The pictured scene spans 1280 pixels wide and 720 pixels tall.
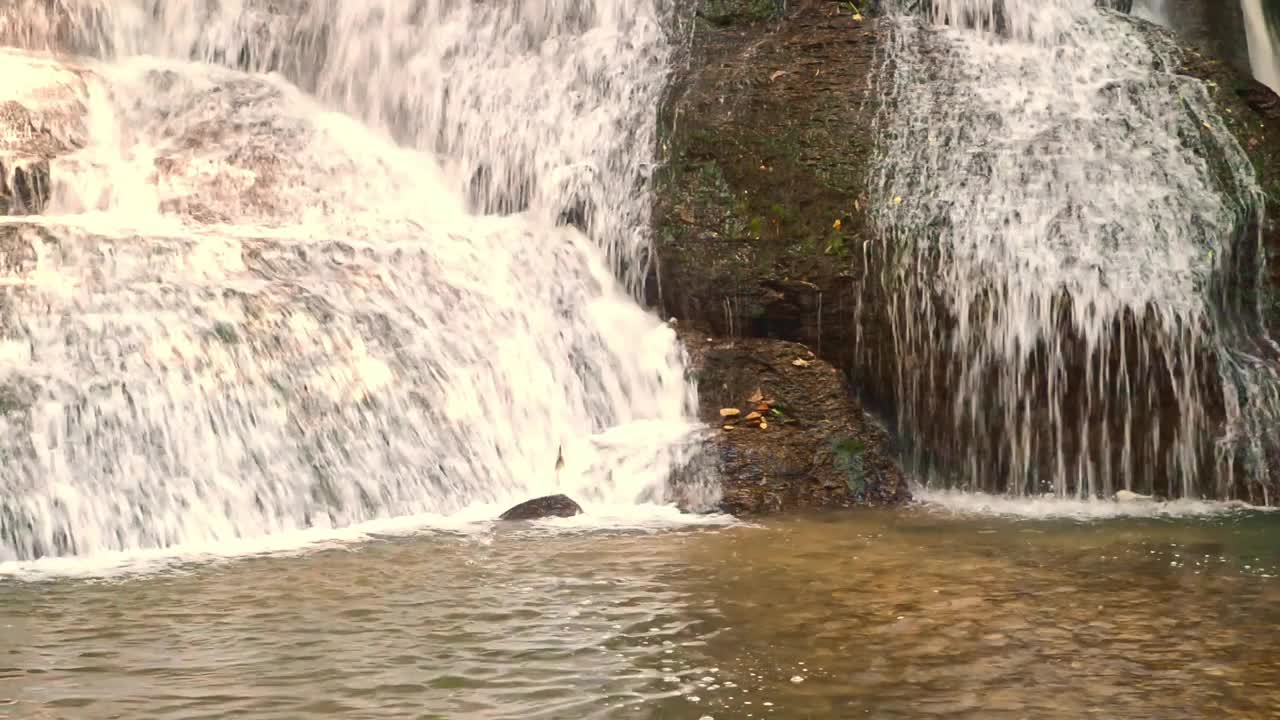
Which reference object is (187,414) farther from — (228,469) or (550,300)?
(550,300)

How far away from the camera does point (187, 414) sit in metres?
7.26

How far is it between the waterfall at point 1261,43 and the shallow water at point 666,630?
7.51m

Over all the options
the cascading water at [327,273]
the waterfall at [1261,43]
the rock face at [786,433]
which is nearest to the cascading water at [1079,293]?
the rock face at [786,433]

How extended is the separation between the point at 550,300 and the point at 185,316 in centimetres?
271

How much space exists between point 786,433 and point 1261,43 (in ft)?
24.7

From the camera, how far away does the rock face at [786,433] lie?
8141 millimetres

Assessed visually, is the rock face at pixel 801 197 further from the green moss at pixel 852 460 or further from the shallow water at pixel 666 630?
the shallow water at pixel 666 630

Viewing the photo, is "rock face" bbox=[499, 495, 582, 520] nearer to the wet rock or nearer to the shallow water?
the shallow water

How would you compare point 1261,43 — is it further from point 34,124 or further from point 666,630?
point 34,124

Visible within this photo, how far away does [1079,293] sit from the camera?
8.76m

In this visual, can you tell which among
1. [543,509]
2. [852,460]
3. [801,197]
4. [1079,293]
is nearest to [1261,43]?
[1079,293]

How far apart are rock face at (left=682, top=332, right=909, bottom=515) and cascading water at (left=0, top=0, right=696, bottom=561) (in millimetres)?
319

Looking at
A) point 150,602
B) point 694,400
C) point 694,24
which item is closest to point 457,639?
point 150,602

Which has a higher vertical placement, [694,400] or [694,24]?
[694,24]
